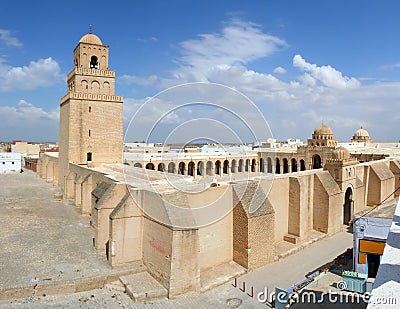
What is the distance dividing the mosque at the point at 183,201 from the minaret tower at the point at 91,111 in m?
0.07

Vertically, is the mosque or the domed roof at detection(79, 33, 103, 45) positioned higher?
the domed roof at detection(79, 33, 103, 45)

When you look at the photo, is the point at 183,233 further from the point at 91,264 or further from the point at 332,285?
the point at 332,285

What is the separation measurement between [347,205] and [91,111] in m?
16.7

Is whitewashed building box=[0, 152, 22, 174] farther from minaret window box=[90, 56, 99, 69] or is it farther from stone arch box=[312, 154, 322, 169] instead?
stone arch box=[312, 154, 322, 169]

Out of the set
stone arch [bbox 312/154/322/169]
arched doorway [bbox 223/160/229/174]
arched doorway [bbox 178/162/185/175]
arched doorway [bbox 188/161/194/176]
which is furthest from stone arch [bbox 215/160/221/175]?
stone arch [bbox 312/154/322/169]

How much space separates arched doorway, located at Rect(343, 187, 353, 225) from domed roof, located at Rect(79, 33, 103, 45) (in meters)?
19.0

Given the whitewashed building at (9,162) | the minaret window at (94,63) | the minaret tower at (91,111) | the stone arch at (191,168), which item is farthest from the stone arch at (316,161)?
the whitewashed building at (9,162)

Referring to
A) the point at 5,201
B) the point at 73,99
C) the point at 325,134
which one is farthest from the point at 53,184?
the point at 325,134

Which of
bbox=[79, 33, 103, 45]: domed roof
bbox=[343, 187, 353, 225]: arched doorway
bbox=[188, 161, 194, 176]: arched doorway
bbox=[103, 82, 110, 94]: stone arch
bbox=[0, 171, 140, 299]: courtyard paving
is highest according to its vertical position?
bbox=[79, 33, 103, 45]: domed roof

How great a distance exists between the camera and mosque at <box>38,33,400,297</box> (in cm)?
1020

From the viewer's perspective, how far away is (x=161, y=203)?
10.3m

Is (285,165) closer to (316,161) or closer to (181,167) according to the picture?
(316,161)

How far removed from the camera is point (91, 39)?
911 inches

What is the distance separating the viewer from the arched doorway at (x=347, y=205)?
17.7m
